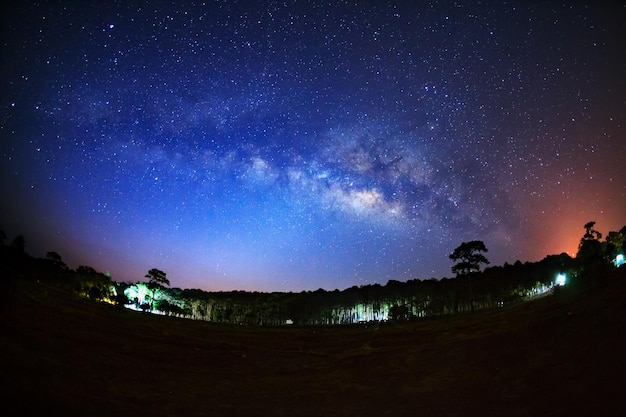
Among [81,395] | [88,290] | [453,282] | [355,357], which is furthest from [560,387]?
[88,290]

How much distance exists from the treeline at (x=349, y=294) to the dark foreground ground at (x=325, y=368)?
1902 centimetres

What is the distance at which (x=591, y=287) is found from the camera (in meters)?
38.7

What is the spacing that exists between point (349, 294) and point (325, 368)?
170 ft

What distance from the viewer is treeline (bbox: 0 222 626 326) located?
6256cm

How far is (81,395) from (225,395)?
8.09 m

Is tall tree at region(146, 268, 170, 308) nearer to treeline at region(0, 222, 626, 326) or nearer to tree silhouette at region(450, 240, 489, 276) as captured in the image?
treeline at region(0, 222, 626, 326)

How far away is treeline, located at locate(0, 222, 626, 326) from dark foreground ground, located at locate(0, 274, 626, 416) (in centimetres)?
1902

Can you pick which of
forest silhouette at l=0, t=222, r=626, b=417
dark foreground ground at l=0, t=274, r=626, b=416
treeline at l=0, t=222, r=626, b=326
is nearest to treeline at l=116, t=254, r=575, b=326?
treeline at l=0, t=222, r=626, b=326

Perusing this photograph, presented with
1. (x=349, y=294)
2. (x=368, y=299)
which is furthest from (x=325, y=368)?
(x=349, y=294)

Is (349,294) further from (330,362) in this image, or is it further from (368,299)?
(330,362)

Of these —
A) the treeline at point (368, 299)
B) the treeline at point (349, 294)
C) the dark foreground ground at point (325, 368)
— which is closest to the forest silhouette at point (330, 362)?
the dark foreground ground at point (325, 368)

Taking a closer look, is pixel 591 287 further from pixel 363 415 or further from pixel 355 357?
pixel 363 415

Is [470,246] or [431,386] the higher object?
[470,246]

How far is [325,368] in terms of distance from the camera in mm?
34000
